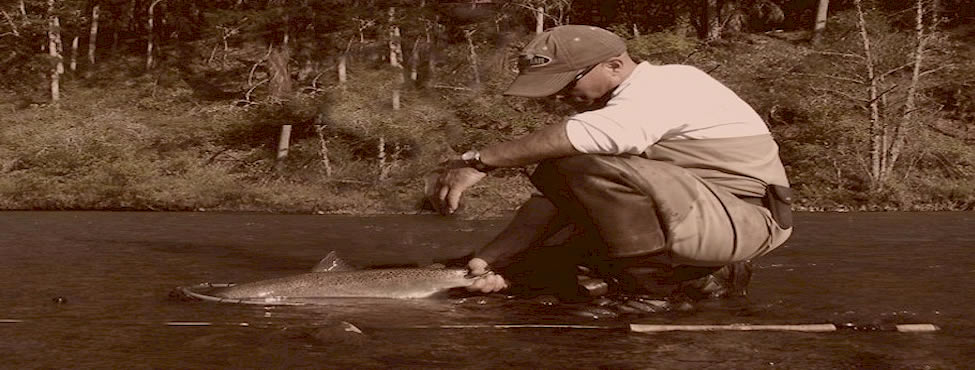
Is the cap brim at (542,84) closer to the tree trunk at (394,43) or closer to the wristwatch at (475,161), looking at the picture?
the wristwatch at (475,161)

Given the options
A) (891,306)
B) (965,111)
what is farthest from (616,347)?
(965,111)

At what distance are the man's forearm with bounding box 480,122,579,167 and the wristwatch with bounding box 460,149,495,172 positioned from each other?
0.06 m

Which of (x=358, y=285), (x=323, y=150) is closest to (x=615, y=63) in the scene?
(x=358, y=285)

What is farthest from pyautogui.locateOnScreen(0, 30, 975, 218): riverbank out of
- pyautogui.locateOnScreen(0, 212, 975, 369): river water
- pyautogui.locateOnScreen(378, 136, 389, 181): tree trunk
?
pyautogui.locateOnScreen(0, 212, 975, 369): river water

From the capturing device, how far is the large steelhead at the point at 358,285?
4805 mm

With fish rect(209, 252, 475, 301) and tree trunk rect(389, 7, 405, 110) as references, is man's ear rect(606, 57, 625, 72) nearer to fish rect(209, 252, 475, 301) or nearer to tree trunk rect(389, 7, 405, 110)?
fish rect(209, 252, 475, 301)

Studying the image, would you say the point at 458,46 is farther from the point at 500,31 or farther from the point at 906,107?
the point at 906,107

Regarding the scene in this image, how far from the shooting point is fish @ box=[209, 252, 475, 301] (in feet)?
15.8

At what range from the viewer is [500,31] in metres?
38.2

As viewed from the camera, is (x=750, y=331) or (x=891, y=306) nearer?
(x=750, y=331)

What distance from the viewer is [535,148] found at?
3828mm

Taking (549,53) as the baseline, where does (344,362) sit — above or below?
below

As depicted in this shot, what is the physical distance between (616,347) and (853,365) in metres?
0.78

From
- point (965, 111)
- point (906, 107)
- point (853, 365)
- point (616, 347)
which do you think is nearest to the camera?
point (853, 365)
